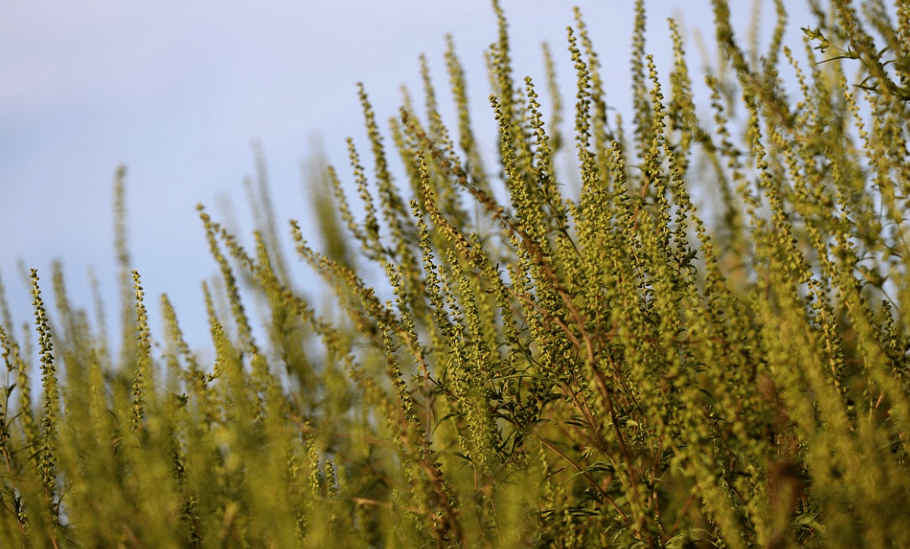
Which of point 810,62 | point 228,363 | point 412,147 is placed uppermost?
point 412,147

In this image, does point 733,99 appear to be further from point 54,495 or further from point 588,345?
point 54,495

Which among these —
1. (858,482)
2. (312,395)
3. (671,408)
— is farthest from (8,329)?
(858,482)

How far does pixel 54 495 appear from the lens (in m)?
2.45

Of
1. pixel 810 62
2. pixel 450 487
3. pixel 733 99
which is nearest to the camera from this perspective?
pixel 450 487

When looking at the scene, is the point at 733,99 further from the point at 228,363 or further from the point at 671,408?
the point at 228,363

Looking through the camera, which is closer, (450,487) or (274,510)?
(274,510)

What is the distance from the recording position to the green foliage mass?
187 cm

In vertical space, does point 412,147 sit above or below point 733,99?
above

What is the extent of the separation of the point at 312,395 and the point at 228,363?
2.07ft

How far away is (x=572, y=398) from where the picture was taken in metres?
2.30

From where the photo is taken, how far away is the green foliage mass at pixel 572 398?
1872 mm

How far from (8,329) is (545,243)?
1471 millimetres

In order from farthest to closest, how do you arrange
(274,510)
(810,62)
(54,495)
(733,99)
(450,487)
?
(733,99), (810,62), (54,495), (450,487), (274,510)

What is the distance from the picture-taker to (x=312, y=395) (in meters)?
2.56
